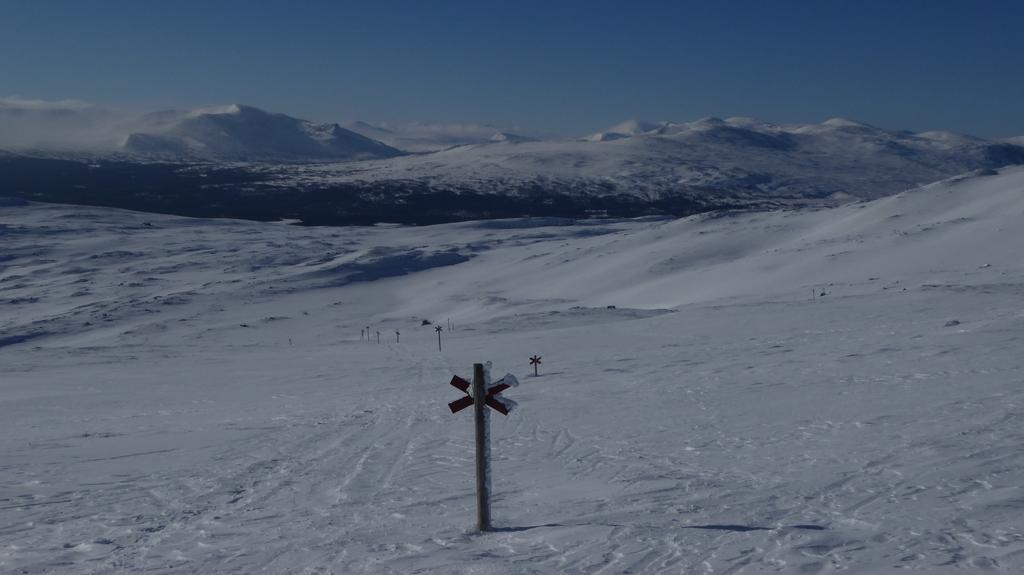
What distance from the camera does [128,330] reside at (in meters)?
39.4

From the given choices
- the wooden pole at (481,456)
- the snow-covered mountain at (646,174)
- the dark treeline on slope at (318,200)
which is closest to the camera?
the wooden pole at (481,456)

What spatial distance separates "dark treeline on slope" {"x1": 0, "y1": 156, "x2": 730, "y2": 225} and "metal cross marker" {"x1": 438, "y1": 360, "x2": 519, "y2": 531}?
91629 millimetres

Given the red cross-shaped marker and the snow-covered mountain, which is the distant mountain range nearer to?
the snow-covered mountain

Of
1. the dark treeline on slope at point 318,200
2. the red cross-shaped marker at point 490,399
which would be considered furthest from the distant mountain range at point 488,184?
the red cross-shaped marker at point 490,399

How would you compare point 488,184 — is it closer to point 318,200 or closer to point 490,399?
point 318,200

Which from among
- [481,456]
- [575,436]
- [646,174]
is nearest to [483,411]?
[481,456]

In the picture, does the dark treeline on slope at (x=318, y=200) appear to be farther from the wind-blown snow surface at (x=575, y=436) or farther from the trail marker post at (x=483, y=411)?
the trail marker post at (x=483, y=411)

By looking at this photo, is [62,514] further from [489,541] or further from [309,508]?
[489,541]

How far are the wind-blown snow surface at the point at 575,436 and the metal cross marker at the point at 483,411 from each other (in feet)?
0.76

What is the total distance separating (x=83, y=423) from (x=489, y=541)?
10.8 metres

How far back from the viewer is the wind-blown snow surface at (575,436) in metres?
6.98

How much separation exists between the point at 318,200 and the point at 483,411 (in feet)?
385

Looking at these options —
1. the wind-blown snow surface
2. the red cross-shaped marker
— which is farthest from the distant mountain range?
the red cross-shaped marker

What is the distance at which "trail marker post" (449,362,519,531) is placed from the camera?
24.3ft
